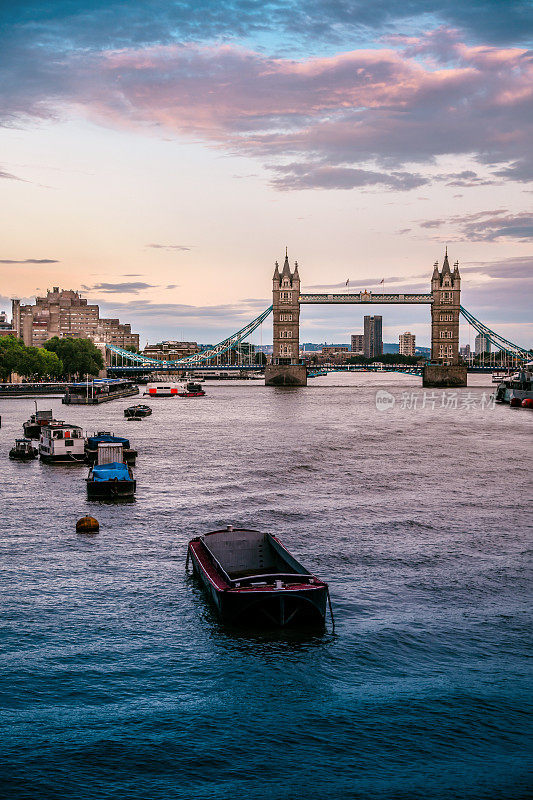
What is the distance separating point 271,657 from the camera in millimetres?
21250

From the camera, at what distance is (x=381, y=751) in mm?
16922

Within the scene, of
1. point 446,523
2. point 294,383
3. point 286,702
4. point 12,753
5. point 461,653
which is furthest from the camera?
point 294,383

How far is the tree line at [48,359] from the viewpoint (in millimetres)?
156625

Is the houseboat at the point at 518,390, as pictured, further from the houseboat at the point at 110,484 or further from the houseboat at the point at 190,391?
the houseboat at the point at 110,484

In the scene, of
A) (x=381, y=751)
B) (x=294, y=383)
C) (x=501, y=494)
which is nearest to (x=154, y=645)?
(x=381, y=751)

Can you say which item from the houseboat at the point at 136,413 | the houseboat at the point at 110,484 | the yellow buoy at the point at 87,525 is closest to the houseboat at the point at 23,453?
the houseboat at the point at 110,484

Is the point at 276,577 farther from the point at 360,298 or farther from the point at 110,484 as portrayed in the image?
the point at 360,298

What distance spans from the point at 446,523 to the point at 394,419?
64448mm

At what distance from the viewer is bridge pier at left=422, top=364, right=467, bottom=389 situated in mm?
190750

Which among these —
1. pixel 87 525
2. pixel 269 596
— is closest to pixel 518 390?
pixel 87 525

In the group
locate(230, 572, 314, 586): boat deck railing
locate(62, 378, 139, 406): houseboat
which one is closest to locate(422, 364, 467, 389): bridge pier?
locate(62, 378, 139, 406): houseboat

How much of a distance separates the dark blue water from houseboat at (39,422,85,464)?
12160mm

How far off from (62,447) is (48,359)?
114m

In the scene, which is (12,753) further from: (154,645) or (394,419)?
(394,419)
